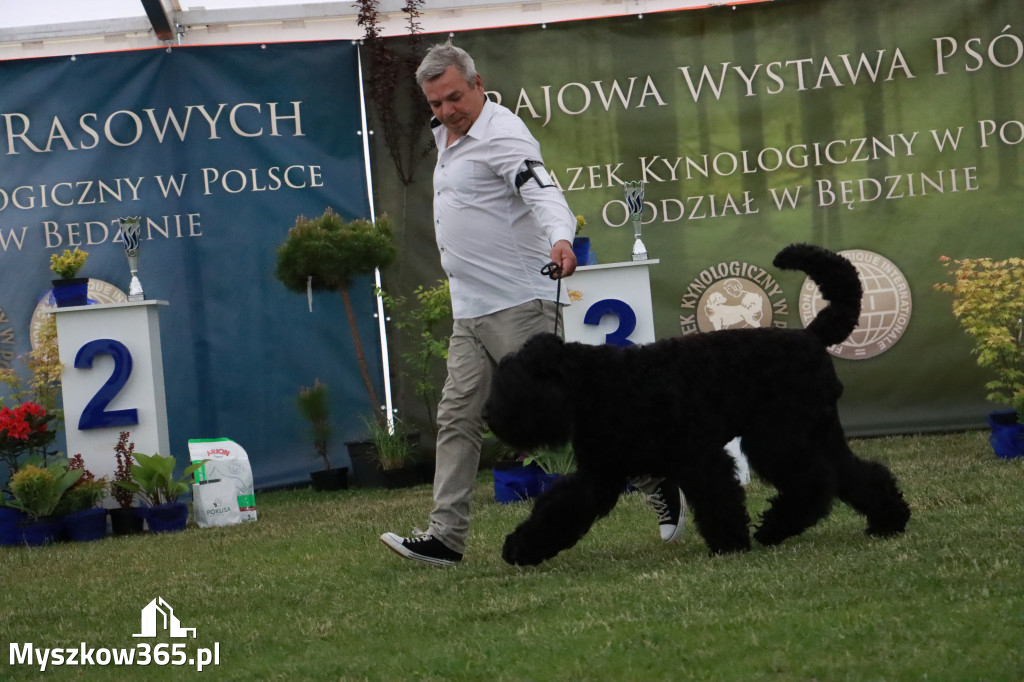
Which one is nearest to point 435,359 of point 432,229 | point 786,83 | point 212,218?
point 432,229

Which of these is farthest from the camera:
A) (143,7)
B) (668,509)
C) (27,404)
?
(143,7)

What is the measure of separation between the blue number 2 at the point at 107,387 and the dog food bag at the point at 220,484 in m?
0.46

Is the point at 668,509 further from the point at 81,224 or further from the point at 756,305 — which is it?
the point at 81,224

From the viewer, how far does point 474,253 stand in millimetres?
3801

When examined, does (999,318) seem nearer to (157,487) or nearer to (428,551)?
(428,551)

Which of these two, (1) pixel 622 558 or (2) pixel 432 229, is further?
(2) pixel 432 229

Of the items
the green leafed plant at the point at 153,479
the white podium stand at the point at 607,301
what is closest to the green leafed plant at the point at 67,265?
the green leafed plant at the point at 153,479

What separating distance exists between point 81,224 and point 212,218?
862mm

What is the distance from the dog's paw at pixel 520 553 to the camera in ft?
11.9

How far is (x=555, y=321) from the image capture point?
3801 millimetres

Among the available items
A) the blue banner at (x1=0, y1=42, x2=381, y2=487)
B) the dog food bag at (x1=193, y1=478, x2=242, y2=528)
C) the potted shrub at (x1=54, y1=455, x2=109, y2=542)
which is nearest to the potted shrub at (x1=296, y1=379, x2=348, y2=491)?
the blue banner at (x1=0, y1=42, x2=381, y2=487)

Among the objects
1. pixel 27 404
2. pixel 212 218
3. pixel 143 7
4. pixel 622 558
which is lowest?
pixel 622 558

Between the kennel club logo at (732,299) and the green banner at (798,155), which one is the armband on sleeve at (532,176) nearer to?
the green banner at (798,155)

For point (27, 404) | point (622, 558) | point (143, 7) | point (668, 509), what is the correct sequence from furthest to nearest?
point (143, 7) < point (27, 404) < point (668, 509) < point (622, 558)
